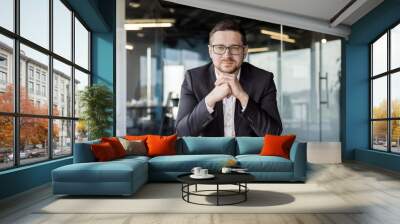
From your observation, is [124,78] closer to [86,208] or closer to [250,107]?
[250,107]

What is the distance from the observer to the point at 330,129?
30.5ft

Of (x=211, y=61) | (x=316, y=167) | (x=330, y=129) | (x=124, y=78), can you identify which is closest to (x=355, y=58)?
(x=330, y=129)

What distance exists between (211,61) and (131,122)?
212 cm

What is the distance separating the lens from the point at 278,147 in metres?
6.34

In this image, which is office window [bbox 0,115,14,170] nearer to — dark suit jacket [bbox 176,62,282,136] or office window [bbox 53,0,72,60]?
office window [bbox 53,0,72,60]

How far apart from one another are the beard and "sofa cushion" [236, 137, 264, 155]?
4.72 ft

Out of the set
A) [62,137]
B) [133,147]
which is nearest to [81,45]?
[62,137]

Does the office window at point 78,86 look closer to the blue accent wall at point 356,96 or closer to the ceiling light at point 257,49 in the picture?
the ceiling light at point 257,49

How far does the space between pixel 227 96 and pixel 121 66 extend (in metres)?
2.48

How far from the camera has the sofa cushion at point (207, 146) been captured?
671 centimetres

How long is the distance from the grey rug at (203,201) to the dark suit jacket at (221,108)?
2.29 metres

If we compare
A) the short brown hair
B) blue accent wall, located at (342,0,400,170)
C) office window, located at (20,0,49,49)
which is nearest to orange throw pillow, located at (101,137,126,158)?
office window, located at (20,0,49,49)

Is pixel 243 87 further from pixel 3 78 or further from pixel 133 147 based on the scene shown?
pixel 3 78

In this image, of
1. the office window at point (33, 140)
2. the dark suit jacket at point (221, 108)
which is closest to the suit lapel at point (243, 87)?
the dark suit jacket at point (221, 108)
